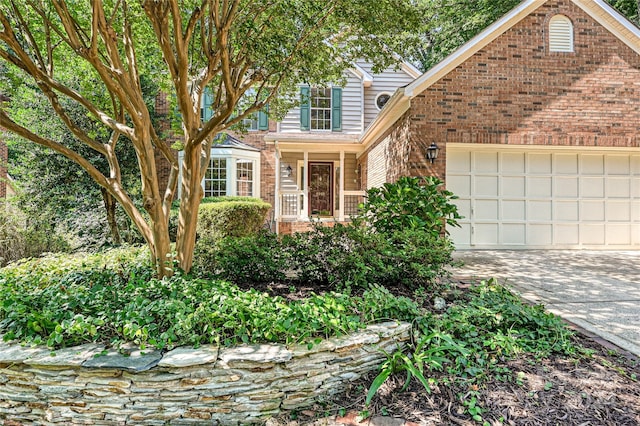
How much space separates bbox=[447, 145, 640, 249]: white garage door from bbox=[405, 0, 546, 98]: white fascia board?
60.6 inches

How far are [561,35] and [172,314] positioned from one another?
8.61m

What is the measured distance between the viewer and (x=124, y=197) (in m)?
3.88

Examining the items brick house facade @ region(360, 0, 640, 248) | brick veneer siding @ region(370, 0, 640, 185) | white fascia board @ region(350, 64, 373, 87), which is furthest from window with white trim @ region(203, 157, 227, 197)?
brick veneer siding @ region(370, 0, 640, 185)

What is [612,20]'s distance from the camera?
7246 millimetres

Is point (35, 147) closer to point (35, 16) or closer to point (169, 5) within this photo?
point (35, 16)

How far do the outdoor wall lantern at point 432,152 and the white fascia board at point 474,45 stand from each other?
41.2 inches

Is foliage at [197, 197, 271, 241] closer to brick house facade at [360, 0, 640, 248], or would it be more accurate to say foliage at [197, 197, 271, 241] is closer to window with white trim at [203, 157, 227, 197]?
A: window with white trim at [203, 157, 227, 197]

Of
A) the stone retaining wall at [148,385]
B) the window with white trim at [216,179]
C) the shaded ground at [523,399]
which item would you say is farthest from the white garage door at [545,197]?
the window with white trim at [216,179]

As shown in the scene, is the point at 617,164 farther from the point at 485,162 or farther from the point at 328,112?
the point at 328,112

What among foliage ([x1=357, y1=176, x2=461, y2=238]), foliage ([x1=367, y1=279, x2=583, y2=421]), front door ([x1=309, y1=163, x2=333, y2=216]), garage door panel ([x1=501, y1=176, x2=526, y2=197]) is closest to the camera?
foliage ([x1=367, y1=279, x2=583, y2=421])

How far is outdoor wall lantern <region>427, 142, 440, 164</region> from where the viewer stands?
7.00 meters

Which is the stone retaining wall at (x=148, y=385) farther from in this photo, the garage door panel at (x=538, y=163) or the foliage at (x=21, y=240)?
the garage door panel at (x=538, y=163)

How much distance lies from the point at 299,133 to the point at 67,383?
9921 mm

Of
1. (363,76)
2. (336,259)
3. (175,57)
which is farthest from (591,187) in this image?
(175,57)
